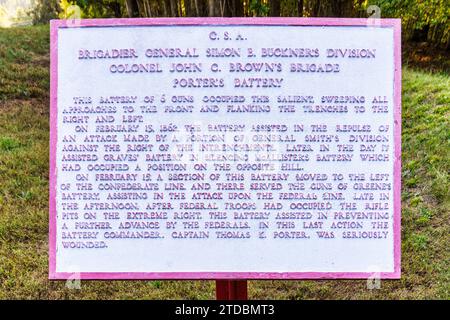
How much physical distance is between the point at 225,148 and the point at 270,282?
7.98 ft

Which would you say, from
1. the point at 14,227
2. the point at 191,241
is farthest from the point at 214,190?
the point at 14,227

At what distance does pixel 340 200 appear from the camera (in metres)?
3.38

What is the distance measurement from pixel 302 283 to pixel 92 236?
2624 millimetres

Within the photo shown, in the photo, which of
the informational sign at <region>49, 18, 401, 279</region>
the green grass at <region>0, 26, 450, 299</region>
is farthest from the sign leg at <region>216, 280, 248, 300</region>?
the green grass at <region>0, 26, 450, 299</region>

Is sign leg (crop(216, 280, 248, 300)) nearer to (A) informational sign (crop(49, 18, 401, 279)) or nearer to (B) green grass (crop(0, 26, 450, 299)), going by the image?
(A) informational sign (crop(49, 18, 401, 279))

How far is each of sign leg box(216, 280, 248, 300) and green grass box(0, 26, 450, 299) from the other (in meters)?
0.98

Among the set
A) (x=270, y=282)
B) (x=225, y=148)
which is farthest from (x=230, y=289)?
(x=270, y=282)

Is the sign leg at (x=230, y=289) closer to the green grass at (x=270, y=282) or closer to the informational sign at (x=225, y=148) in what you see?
the informational sign at (x=225, y=148)

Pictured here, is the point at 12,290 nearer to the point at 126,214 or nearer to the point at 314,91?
the point at 126,214

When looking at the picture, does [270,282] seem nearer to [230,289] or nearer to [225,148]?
[230,289]

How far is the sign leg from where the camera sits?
3643 mm

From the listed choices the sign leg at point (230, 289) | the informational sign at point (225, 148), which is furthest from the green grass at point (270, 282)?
the sign leg at point (230, 289)

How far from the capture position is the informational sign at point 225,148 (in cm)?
335

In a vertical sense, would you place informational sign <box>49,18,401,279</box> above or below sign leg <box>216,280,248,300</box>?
above
